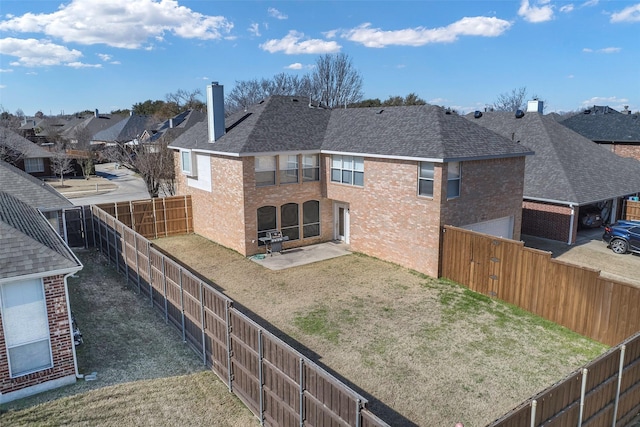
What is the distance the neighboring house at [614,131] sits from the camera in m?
34.7

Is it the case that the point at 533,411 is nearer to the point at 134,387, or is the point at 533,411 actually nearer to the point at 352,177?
the point at 134,387

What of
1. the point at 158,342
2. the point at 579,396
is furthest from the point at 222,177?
the point at 579,396

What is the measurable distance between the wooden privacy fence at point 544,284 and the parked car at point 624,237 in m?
9.31

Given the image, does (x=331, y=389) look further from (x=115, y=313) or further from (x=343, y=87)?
(x=343, y=87)

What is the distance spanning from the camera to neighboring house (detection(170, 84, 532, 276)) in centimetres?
1798

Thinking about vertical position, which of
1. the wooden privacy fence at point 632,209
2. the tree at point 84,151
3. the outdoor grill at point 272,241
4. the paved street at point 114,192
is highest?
the tree at point 84,151

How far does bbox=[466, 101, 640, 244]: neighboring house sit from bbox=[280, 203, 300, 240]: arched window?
12.0 m

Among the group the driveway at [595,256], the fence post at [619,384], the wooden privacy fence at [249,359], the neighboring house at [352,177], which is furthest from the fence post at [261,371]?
the driveway at [595,256]

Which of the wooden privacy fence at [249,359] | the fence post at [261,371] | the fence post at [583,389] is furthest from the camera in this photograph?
the fence post at [261,371]

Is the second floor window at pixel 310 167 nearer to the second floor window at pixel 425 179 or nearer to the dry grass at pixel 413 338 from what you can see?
the dry grass at pixel 413 338

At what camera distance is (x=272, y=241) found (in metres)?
21.1

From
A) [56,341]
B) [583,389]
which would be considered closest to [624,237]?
[583,389]

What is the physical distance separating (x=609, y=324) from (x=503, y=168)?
29.7 ft

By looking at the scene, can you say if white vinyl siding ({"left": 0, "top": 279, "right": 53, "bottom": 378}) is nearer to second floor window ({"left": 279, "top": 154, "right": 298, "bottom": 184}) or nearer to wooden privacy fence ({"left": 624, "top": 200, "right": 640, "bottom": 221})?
second floor window ({"left": 279, "top": 154, "right": 298, "bottom": 184})
